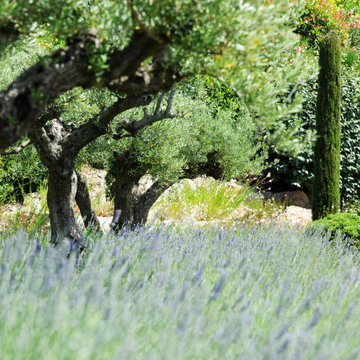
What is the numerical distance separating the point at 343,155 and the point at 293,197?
1765 mm

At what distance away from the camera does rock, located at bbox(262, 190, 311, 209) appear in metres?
12.0

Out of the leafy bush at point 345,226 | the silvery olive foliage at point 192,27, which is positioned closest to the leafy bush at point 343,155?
the leafy bush at point 345,226

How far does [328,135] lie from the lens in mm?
9430

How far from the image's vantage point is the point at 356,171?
476 inches

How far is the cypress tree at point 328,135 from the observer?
9391 mm

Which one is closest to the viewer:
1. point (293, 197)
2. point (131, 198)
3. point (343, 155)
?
point (131, 198)

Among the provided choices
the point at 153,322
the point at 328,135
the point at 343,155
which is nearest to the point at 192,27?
the point at 153,322

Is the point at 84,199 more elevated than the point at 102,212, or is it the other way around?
the point at 84,199

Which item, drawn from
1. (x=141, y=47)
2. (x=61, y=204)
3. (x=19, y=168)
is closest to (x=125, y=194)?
(x=61, y=204)

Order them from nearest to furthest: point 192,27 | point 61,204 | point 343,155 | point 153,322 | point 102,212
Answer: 1. point 153,322
2. point 192,27
3. point 61,204
4. point 102,212
5. point 343,155

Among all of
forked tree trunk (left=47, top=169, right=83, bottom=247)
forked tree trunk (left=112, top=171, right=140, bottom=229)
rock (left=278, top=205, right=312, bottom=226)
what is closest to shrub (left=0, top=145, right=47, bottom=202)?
forked tree trunk (left=112, top=171, right=140, bottom=229)

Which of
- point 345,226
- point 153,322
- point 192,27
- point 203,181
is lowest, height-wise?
point 153,322

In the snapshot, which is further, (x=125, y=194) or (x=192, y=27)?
(x=125, y=194)

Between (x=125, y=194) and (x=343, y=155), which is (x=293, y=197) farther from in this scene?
(x=125, y=194)
